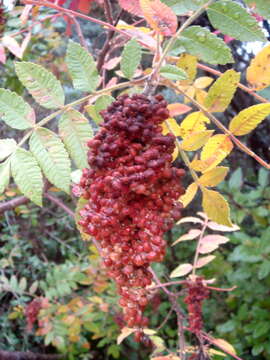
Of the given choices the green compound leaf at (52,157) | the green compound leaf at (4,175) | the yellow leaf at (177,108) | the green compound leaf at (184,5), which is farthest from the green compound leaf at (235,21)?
the yellow leaf at (177,108)

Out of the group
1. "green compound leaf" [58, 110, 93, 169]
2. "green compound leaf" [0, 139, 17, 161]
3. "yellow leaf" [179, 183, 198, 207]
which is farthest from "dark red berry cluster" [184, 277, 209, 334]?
"green compound leaf" [0, 139, 17, 161]

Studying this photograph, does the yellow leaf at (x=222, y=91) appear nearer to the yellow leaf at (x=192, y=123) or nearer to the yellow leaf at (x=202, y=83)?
the yellow leaf at (x=192, y=123)

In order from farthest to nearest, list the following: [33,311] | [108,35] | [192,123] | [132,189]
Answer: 1. [33,311]
2. [108,35]
3. [192,123]
4. [132,189]

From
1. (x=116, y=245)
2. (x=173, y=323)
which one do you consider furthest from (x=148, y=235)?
(x=173, y=323)

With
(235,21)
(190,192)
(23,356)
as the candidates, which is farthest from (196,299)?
(23,356)

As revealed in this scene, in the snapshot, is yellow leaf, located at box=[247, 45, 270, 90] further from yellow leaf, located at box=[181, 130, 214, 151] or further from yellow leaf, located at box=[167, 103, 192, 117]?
yellow leaf, located at box=[167, 103, 192, 117]

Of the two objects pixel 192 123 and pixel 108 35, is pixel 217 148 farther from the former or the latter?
pixel 108 35
